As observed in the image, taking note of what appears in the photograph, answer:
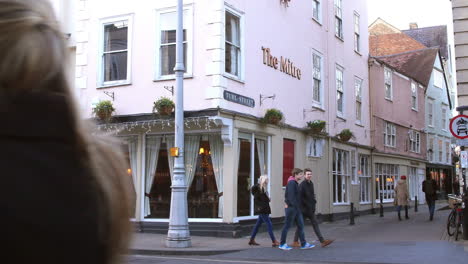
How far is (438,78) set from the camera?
3828 centimetres

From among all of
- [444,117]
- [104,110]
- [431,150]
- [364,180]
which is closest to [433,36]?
[444,117]

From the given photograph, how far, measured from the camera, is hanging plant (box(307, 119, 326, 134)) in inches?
755

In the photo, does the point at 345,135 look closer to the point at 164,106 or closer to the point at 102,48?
the point at 164,106

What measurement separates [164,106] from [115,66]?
9.87 ft

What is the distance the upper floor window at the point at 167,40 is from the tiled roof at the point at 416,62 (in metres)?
22.8

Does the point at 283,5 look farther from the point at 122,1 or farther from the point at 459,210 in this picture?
the point at 459,210

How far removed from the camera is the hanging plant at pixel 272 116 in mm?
16375

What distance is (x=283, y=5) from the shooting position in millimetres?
18484

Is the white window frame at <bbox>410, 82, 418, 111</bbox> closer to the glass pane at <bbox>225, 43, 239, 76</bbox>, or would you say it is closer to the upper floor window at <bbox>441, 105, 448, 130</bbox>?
the upper floor window at <bbox>441, 105, 448, 130</bbox>

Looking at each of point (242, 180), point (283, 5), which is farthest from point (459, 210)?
point (283, 5)

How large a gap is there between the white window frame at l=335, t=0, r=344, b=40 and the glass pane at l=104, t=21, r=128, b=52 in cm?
1027

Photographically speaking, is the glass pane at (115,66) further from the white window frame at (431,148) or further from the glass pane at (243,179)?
the white window frame at (431,148)

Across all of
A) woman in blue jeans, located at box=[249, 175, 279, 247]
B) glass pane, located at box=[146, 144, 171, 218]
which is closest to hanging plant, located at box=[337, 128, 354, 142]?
glass pane, located at box=[146, 144, 171, 218]

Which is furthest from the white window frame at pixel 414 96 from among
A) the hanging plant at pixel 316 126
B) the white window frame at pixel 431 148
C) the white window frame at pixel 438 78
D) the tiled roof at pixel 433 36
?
the tiled roof at pixel 433 36
